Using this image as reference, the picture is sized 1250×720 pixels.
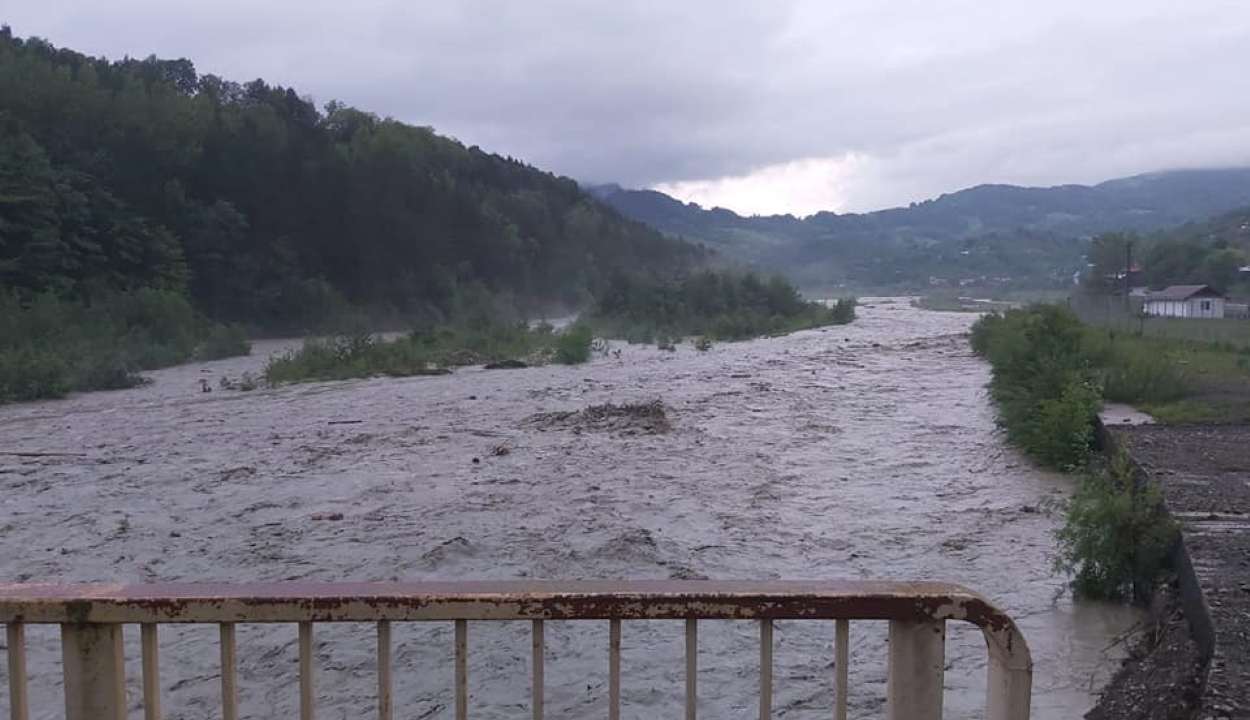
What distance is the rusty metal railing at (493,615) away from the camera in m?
→ 2.48

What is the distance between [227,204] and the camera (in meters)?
53.3

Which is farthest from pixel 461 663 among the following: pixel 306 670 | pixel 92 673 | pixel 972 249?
pixel 972 249

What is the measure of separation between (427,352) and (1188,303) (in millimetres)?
30715

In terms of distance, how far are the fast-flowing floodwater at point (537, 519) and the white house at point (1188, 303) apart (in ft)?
77.7

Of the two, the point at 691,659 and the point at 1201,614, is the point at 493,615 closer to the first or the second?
the point at 691,659

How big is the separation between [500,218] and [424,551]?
6630cm

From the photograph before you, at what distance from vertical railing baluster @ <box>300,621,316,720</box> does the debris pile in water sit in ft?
52.6

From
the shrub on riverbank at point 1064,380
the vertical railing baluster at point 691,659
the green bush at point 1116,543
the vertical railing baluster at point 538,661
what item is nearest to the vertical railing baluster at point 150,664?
the vertical railing baluster at point 538,661

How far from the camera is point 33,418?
22141mm

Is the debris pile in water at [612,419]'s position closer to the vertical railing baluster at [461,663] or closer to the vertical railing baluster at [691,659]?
the vertical railing baluster at [461,663]

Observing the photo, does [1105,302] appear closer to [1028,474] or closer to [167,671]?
[1028,474]

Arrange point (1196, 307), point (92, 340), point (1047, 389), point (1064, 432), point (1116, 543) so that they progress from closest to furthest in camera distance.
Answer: point (1116, 543) → point (1064, 432) → point (1047, 389) → point (92, 340) → point (1196, 307)

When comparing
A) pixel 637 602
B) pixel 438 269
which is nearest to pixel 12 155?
pixel 438 269

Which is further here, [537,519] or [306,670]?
[537,519]
